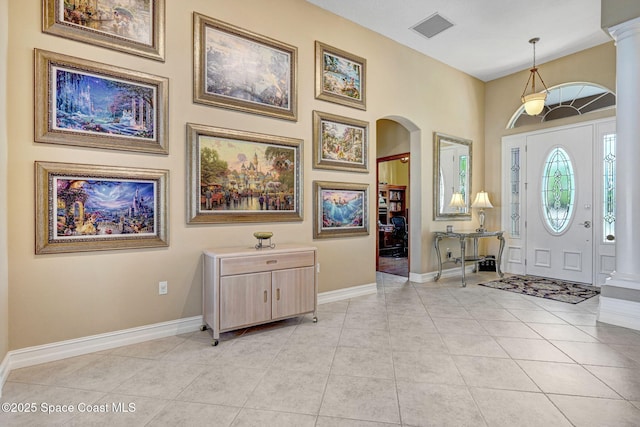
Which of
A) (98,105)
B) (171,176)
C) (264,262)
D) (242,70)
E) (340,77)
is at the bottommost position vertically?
(264,262)

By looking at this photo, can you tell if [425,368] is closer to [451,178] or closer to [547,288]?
[547,288]

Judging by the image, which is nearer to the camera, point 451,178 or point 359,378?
point 359,378

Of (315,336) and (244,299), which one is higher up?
(244,299)

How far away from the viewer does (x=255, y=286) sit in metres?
3.04

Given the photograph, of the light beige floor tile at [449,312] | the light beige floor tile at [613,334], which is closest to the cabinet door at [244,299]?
the light beige floor tile at [449,312]

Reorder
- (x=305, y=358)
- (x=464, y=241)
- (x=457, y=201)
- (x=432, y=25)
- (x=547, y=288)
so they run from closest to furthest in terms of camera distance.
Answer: (x=305, y=358) < (x=432, y=25) < (x=547, y=288) < (x=464, y=241) < (x=457, y=201)

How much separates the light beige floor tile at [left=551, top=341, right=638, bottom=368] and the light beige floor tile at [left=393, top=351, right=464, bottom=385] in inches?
41.7

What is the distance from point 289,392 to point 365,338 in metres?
1.08

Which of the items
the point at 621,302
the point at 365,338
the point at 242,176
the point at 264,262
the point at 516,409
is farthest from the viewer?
the point at 242,176

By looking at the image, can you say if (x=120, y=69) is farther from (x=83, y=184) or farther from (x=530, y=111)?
(x=530, y=111)

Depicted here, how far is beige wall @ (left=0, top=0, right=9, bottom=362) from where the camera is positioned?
2229 millimetres

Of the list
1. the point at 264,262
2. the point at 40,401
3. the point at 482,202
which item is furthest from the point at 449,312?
the point at 40,401

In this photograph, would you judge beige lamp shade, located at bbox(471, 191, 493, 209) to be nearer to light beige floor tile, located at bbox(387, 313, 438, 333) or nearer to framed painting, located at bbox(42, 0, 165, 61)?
light beige floor tile, located at bbox(387, 313, 438, 333)

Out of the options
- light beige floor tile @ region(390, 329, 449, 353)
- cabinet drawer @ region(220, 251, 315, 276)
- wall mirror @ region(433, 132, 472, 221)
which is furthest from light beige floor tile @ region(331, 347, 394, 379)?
wall mirror @ region(433, 132, 472, 221)
